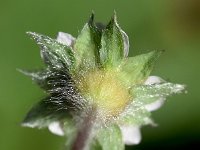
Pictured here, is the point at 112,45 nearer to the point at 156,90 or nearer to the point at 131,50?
the point at 156,90

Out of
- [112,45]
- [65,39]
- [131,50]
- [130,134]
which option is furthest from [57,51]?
[131,50]

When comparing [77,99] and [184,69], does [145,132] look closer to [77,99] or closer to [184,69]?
[184,69]

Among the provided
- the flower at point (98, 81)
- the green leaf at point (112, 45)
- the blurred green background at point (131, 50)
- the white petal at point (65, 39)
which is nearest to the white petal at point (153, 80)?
the flower at point (98, 81)

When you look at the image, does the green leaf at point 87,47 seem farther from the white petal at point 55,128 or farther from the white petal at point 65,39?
the white petal at point 55,128

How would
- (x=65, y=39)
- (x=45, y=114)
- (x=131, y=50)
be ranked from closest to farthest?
(x=65, y=39) → (x=45, y=114) → (x=131, y=50)

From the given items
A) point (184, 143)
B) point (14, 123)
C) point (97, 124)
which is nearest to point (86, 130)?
point (97, 124)

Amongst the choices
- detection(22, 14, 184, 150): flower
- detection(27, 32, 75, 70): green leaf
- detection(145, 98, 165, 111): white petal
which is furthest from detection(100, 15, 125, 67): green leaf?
detection(145, 98, 165, 111): white petal
